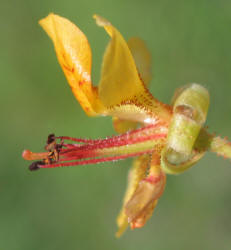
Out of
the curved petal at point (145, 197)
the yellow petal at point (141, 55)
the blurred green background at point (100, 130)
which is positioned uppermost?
the yellow petal at point (141, 55)

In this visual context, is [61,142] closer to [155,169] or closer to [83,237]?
[155,169]

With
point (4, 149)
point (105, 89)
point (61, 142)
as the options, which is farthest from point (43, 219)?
point (105, 89)

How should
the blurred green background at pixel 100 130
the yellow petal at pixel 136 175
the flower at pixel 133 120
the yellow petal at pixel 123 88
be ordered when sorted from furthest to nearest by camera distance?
the blurred green background at pixel 100 130 < the yellow petal at pixel 136 175 < the flower at pixel 133 120 < the yellow petal at pixel 123 88

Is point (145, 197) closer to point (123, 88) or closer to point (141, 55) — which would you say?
point (123, 88)

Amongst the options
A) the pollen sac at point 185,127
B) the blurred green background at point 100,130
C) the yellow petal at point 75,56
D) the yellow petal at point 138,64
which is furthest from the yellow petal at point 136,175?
the blurred green background at point 100,130

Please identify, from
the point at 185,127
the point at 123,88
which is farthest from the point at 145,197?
the point at 123,88

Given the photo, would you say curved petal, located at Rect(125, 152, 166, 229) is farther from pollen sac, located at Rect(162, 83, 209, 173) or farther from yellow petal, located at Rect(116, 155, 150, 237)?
yellow petal, located at Rect(116, 155, 150, 237)

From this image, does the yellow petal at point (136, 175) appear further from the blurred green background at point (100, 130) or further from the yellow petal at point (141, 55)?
the blurred green background at point (100, 130)
